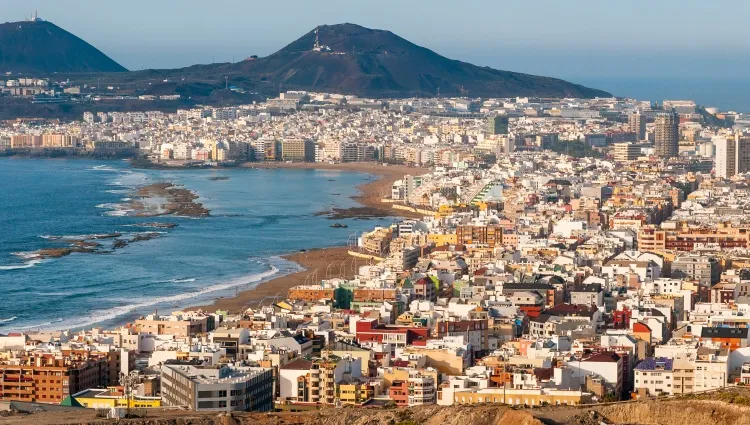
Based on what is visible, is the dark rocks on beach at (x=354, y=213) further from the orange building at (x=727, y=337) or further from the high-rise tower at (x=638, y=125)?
the high-rise tower at (x=638, y=125)

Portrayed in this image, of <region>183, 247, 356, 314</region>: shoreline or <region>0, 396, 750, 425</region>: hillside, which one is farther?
<region>183, 247, 356, 314</region>: shoreline

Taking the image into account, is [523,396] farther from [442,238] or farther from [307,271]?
[442,238]

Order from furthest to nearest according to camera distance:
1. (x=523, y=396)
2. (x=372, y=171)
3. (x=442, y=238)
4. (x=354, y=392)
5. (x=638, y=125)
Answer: (x=638, y=125)
(x=372, y=171)
(x=442, y=238)
(x=354, y=392)
(x=523, y=396)

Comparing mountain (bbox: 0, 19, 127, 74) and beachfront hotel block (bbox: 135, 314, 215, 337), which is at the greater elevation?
mountain (bbox: 0, 19, 127, 74)

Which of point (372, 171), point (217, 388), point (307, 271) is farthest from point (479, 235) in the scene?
point (372, 171)

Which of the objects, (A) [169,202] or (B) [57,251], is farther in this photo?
(A) [169,202]

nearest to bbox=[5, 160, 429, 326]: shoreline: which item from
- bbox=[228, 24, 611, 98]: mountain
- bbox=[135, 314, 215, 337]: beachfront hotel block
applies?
bbox=[135, 314, 215, 337]: beachfront hotel block

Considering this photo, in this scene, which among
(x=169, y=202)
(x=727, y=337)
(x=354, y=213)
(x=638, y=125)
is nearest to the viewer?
(x=727, y=337)

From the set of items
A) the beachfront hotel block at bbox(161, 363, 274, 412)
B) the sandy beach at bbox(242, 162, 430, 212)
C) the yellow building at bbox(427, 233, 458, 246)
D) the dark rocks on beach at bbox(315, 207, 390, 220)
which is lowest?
the sandy beach at bbox(242, 162, 430, 212)

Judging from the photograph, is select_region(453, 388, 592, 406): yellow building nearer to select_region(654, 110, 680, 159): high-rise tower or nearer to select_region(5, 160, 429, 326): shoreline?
select_region(5, 160, 429, 326): shoreline
